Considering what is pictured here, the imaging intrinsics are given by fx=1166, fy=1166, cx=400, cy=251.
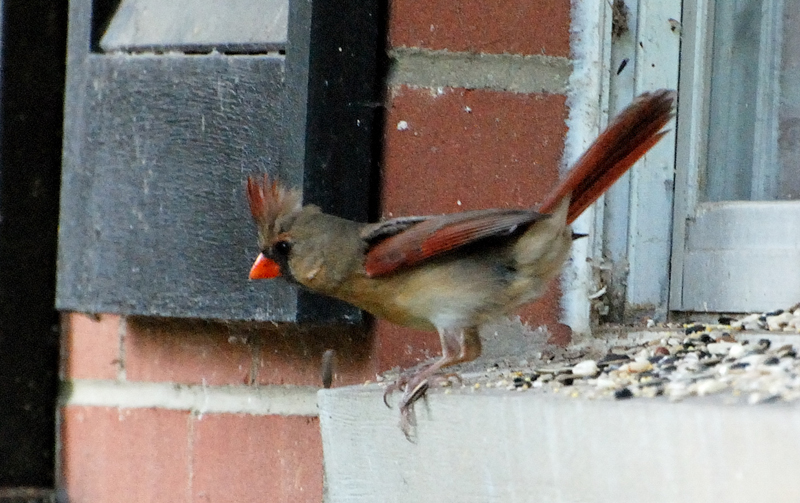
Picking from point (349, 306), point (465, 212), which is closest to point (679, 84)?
point (465, 212)

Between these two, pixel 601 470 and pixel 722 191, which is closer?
pixel 601 470

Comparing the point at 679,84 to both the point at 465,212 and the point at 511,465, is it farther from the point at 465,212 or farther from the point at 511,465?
the point at 511,465

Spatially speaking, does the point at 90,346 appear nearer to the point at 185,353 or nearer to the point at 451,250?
the point at 185,353

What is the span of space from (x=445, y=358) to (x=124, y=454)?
583mm

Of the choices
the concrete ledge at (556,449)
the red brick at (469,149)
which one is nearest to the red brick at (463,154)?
the red brick at (469,149)

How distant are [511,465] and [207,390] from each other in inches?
30.5

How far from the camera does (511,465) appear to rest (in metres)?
1.13

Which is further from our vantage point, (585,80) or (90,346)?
(90,346)

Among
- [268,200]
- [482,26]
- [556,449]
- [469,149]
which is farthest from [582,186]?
[556,449]

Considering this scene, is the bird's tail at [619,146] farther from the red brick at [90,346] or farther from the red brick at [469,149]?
the red brick at [90,346]

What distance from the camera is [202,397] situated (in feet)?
5.89

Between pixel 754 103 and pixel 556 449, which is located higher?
pixel 754 103

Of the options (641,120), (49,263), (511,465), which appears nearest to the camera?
(511,465)

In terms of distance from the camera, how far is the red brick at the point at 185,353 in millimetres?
1782
